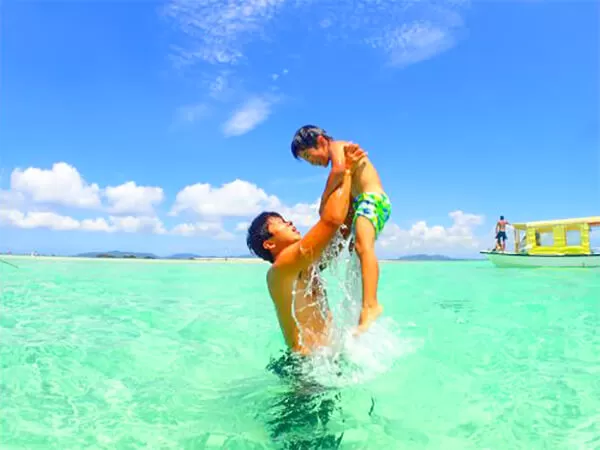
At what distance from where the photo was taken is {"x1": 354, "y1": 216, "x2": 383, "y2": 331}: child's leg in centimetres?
394

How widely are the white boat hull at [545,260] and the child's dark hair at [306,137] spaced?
24.8 metres

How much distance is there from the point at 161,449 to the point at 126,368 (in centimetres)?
234

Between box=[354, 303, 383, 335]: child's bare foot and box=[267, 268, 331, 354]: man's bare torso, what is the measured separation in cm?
38

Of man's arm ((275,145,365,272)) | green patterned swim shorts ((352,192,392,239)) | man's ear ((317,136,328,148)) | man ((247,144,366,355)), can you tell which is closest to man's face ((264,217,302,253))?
man ((247,144,366,355))

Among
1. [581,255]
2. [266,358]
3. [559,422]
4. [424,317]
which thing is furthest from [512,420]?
[581,255]

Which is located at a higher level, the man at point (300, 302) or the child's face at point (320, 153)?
the child's face at point (320, 153)

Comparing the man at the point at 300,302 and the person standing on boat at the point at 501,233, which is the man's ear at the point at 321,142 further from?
the person standing on boat at the point at 501,233

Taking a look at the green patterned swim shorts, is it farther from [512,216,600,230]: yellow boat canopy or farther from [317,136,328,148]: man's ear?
[512,216,600,230]: yellow boat canopy

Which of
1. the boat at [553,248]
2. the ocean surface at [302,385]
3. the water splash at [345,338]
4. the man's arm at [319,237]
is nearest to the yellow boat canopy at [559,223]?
the boat at [553,248]

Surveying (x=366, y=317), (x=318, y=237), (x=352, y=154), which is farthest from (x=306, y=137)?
(x=366, y=317)

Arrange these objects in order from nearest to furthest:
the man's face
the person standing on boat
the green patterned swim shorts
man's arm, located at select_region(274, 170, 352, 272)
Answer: man's arm, located at select_region(274, 170, 352, 272) < the man's face < the green patterned swim shorts < the person standing on boat

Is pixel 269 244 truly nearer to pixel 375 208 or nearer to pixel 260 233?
pixel 260 233

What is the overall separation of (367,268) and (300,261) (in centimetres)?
99

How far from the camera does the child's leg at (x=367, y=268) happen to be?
3.94m
